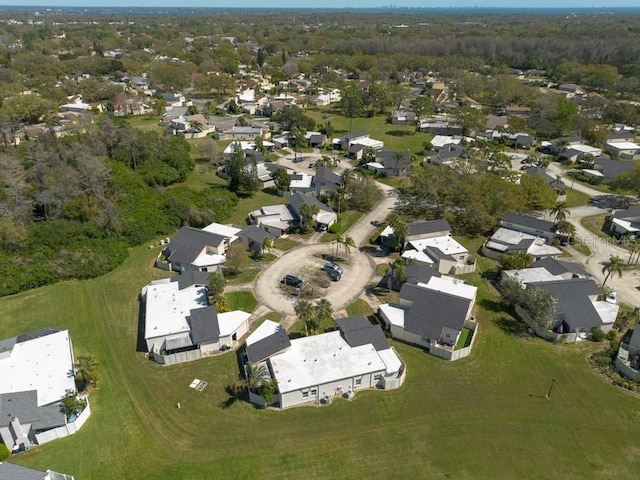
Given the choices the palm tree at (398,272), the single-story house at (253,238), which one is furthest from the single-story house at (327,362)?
the single-story house at (253,238)

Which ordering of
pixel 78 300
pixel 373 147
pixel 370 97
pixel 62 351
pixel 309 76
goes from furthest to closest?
pixel 309 76 → pixel 370 97 → pixel 373 147 → pixel 78 300 → pixel 62 351

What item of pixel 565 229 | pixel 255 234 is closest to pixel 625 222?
pixel 565 229

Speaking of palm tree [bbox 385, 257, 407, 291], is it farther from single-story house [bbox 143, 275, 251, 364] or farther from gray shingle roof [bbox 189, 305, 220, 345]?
gray shingle roof [bbox 189, 305, 220, 345]

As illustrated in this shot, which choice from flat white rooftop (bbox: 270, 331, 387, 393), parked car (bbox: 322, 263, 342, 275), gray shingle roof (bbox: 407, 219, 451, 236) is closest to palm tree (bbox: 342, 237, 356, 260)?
parked car (bbox: 322, 263, 342, 275)

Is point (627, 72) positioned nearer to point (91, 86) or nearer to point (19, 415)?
point (91, 86)

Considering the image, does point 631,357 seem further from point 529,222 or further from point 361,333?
point 529,222

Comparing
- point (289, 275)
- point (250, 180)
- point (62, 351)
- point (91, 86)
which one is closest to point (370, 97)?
point (250, 180)
